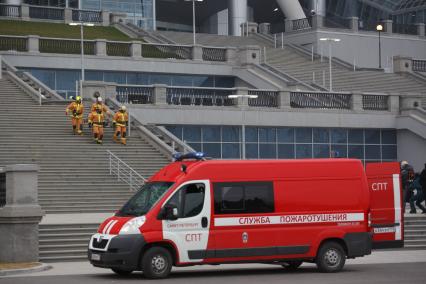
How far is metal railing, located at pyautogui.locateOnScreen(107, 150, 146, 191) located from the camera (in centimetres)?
3681

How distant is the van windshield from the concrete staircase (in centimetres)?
948

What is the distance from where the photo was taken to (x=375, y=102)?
5247 cm

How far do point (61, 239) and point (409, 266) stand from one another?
8.29 metres

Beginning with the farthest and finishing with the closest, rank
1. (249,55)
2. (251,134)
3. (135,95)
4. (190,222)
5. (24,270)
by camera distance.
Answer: (249,55) < (251,134) < (135,95) < (24,270) < (190,222)

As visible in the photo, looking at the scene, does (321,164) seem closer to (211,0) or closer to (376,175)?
(376,175)

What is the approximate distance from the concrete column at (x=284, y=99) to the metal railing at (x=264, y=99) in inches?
7.1

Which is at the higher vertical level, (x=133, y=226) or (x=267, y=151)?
(x=267, y=151)

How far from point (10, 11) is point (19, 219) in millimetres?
44538

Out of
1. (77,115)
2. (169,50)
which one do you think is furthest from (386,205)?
(169,50)

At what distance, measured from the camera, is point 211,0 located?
91.4 metres

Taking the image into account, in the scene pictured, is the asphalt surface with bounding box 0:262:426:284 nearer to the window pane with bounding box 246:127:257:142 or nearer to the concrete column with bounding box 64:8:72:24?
the window pane with bounding box 246:127:257:142

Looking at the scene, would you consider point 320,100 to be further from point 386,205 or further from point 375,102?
point 386,205

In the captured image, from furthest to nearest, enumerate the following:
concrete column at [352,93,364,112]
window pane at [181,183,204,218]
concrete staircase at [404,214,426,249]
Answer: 1. concrete column at [352,93,364,112]
2. concrete staircase at [404,214,426,249]
3. window pane at [181,183,204,218]

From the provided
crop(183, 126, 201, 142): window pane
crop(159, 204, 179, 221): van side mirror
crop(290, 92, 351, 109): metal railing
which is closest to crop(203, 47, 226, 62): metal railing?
crop(290, 92, 351, 109): metal railing
